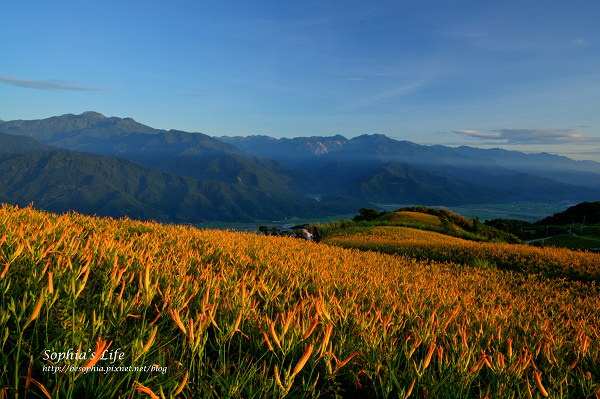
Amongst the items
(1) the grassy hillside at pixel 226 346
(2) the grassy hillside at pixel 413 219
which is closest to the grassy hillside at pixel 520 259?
(1) the grassy hillside at pixel 226 346

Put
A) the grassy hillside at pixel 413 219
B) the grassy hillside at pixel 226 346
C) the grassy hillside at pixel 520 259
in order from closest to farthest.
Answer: the grassy hillside at pixel 226 346 < the grassy hillside at pixel 520 259 < the grassy hillside at pixel 413 219

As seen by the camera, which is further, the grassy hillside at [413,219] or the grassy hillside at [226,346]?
the grassy hillside at [413,219]

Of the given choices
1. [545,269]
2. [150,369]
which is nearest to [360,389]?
[150,369]

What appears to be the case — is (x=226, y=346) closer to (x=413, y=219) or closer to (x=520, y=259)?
(x=520, y=259)

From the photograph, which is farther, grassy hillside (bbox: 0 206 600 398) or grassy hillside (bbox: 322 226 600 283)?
grassy hillside (bbox: 322 226 600 283)

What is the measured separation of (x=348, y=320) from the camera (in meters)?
2.69

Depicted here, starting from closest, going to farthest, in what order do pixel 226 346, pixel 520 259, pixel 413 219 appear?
pixel 226 346 < pixel 520 259 < pixel 413 219

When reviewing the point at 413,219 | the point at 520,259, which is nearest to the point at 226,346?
the point at 520,259

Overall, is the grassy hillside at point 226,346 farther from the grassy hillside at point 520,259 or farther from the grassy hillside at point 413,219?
the grassy hillside at point 413,219

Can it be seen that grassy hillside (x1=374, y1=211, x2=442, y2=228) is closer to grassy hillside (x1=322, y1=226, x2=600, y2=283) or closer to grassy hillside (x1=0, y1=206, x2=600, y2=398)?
grassy hillside (x1=322, y1=226, x2=600, y2=283)

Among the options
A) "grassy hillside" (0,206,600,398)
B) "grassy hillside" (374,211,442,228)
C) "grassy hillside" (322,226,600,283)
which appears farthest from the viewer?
"grassy hillside" (374,211,442,228)

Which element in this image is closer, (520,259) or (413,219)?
(520,259)

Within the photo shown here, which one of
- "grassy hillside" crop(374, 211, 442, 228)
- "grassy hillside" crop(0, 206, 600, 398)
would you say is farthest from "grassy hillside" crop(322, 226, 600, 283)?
"grassy hillside" crop(374, 211, 442, 228)

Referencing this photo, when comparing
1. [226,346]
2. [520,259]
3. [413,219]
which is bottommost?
[413,219]
